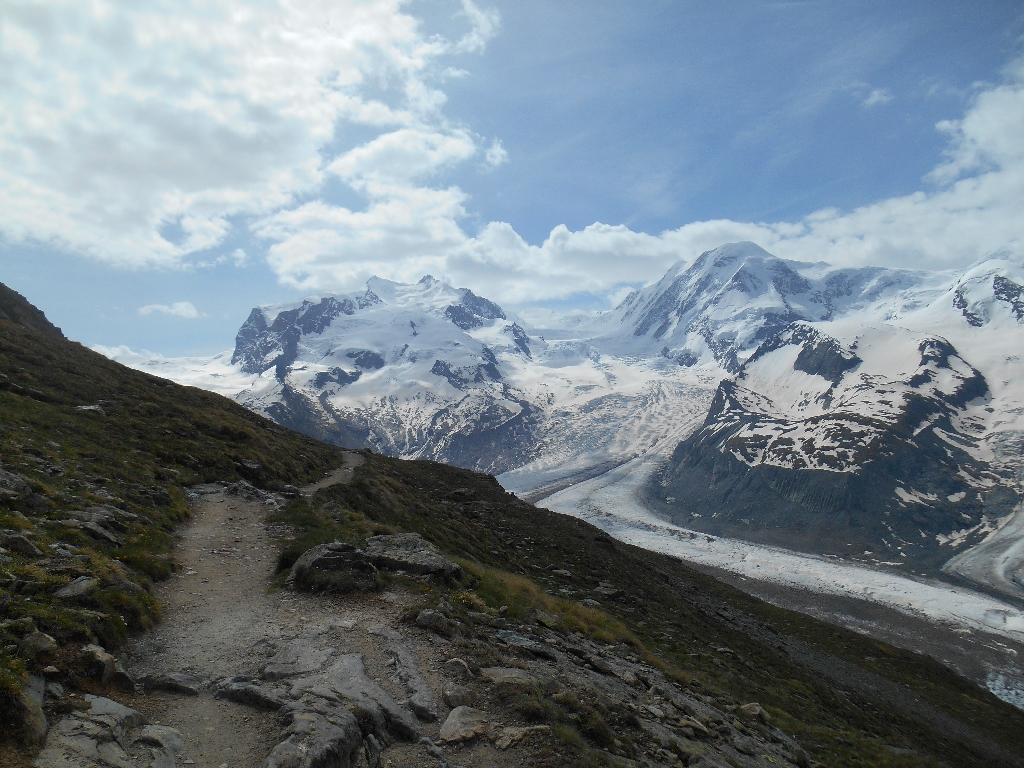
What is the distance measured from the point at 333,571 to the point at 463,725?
7.81m

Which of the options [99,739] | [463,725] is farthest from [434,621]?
[99,739]

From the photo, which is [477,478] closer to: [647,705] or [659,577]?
[659,577]

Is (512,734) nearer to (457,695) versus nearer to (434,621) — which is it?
(457,695)

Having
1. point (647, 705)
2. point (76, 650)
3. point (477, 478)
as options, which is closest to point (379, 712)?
point (76, 650)

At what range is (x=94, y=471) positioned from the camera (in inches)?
904

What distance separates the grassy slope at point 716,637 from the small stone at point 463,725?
7369mm

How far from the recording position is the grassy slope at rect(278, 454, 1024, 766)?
25.1m

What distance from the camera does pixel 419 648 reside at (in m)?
13.7

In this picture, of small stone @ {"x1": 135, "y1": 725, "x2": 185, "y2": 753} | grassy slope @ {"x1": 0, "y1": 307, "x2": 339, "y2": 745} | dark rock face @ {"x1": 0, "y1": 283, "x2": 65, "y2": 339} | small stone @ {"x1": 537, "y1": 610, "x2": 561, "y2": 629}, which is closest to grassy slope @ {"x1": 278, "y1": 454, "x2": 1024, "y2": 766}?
small stone @ {"x1": 537, "y1": 610, "x2": 561, "y2": 629}

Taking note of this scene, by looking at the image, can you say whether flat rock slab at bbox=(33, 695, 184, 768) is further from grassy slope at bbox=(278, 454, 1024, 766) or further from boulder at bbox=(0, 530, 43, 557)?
grassy slope at bbox=(278, 454, 1024, 766)

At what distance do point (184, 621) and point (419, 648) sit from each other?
616 centimetres

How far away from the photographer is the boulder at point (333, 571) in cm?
1656

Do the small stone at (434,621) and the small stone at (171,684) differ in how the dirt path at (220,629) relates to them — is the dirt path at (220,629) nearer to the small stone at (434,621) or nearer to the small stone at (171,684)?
the small stone at (171,684)

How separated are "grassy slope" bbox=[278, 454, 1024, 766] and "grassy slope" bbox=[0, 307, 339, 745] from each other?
503 centimetres
